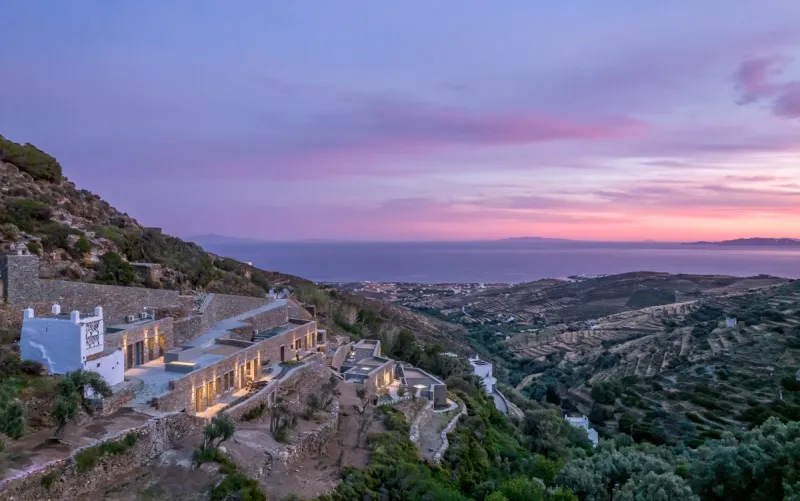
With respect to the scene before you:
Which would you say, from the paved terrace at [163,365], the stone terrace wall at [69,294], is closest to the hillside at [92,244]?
the stone terrace wall at [69,294]

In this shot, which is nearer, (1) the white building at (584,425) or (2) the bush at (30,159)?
(1) the white building at (584,425)

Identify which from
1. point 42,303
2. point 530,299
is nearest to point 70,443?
point 42,303

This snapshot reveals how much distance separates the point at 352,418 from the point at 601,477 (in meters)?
6.90

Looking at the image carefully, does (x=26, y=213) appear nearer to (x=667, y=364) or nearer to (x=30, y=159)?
(x=30, y=159)

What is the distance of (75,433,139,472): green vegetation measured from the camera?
8898mm

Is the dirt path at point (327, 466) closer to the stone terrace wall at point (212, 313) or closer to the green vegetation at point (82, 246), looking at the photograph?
the stone terrace wall at point (212, 313)

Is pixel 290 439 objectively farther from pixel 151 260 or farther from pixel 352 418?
pixel 151 260

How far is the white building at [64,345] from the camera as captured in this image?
11977 mm

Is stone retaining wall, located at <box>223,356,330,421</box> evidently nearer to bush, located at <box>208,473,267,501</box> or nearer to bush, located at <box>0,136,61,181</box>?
bush, located at <box>208,473,267,501</box>

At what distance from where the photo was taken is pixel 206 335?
19.4 metres

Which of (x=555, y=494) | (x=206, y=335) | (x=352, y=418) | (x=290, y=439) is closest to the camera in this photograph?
(x=555, y=494)

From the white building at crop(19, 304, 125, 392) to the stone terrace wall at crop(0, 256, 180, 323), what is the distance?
2.66 m

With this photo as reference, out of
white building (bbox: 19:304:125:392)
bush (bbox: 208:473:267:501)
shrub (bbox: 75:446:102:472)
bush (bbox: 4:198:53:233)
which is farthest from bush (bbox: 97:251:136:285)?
bush (bbox: 208:473:267:501)

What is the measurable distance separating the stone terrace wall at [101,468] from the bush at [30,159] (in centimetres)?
2204
